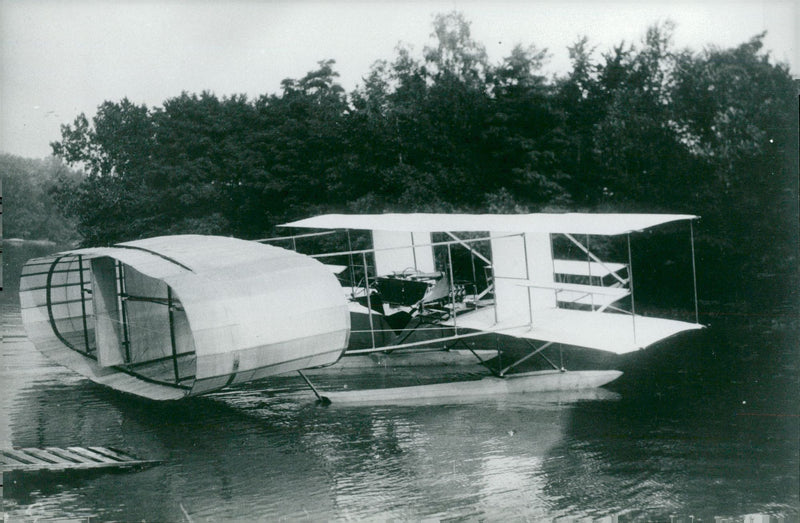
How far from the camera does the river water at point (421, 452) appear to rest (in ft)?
33.1

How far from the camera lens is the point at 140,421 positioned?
14.1 m

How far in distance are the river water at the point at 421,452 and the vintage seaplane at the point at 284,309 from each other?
925 mm

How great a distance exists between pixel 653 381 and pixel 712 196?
1906cm

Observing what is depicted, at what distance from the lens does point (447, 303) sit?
17.8 m

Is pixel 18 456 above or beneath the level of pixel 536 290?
beneath

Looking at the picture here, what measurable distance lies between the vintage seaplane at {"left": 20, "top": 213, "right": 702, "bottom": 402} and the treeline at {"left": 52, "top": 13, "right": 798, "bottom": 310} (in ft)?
57.5

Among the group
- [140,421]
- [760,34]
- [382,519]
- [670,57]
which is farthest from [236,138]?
[382,519]

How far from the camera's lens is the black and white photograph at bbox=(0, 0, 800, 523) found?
11.1 meters

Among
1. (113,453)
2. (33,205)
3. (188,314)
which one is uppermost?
(33,205)

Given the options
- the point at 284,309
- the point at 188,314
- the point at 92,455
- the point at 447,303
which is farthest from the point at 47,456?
the point at 447,303

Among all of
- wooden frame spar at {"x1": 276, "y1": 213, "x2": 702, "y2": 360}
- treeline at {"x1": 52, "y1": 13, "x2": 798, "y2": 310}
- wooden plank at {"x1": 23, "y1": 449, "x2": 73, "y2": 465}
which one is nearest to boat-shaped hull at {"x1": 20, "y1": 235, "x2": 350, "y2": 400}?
wooden frame spar at {"x1": 276, "y1": 213, "x2": 702, "y2": 360}

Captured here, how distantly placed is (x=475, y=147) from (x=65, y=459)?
112ft

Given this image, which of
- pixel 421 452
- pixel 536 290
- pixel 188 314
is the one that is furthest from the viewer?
pixel 536 290

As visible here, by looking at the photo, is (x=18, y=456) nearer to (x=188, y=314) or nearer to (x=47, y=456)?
(x=47, y=456)
